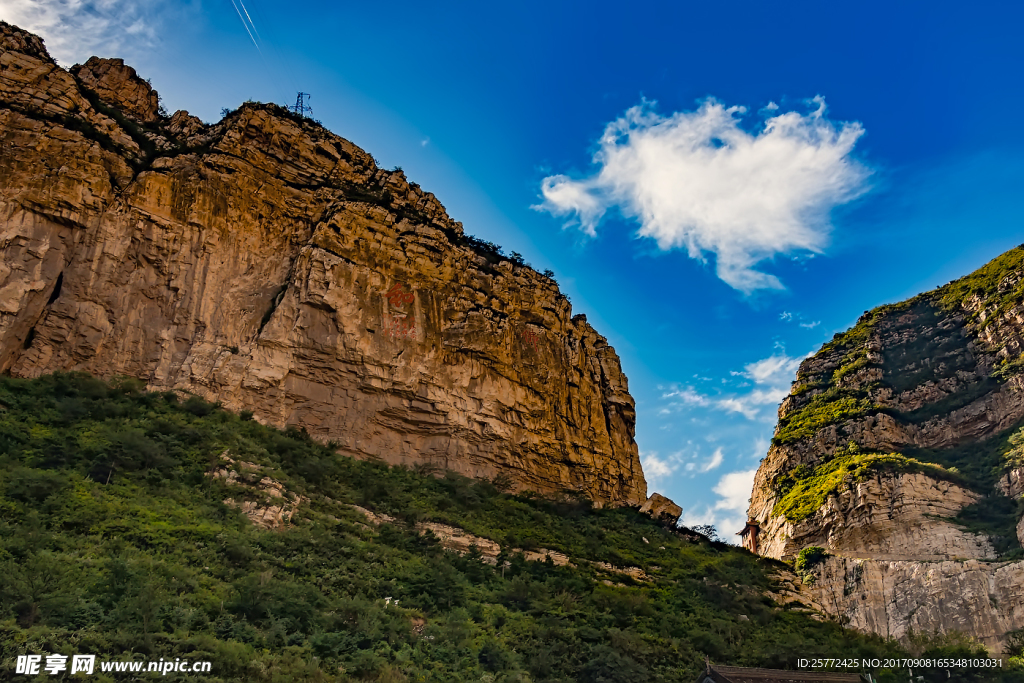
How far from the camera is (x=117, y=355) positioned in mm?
25500

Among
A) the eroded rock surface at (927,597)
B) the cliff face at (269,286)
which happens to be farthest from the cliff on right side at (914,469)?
the cliff face at (269,286)

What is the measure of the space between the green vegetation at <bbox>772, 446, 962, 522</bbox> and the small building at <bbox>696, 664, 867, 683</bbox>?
69.8ft

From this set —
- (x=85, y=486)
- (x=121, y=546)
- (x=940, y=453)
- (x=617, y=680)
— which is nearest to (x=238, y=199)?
(x=85, y=486)

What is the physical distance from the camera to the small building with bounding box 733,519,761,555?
144ft

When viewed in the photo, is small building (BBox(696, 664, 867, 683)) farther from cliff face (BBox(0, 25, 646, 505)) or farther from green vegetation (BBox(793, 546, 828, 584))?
green vegetation (BBox(793, 546, 828, 584))

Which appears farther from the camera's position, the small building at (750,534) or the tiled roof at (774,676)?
the small building at (750,534)

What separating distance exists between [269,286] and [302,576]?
14418mm

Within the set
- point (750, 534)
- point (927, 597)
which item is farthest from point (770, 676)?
point (750, 534)

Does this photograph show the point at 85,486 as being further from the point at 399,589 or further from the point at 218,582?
the point at 399,589

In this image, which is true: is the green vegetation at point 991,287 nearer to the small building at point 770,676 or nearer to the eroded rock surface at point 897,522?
the eroded rock surface at point 897,522

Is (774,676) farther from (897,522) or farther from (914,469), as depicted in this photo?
(914,469)

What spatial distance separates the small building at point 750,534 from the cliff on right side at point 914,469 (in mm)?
135

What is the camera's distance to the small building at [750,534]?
4381cm

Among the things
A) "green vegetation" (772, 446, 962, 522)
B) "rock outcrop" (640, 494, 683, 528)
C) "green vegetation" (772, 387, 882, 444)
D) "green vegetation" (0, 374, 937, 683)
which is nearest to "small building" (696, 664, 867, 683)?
"green vegetation" (0, 374, 937, 683)
